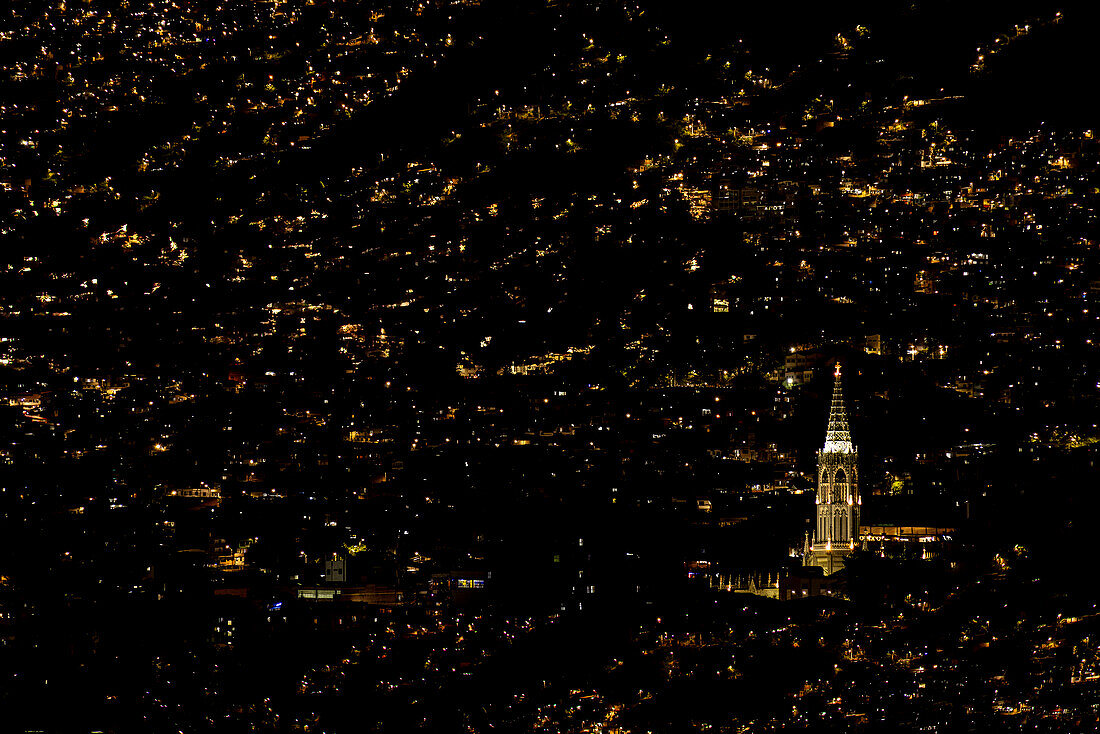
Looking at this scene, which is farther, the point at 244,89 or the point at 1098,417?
the point at 244,89

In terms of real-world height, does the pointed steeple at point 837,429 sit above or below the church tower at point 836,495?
above

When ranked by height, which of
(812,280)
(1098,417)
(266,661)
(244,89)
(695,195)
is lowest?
(266,661)

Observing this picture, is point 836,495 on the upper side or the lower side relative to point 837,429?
lower

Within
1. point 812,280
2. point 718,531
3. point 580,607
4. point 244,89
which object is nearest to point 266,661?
point 580,607

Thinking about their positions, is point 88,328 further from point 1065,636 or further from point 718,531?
point 1065,636

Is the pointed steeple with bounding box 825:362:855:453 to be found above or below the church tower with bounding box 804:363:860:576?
above

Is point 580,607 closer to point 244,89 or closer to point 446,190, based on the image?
point 446,190

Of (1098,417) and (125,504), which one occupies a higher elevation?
(1098,417)
